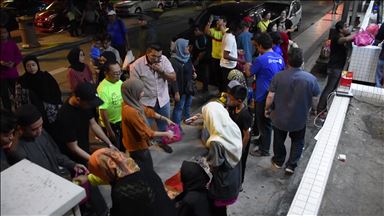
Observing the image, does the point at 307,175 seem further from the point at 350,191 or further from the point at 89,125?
the point at 89,125

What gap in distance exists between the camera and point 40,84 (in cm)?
447

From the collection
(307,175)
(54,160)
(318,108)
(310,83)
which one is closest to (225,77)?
(318,108)

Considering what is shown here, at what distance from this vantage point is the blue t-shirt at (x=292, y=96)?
14.6 feet

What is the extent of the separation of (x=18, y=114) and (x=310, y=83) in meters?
3.46

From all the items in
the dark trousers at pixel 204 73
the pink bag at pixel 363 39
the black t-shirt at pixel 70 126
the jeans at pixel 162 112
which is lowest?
the dark trousers at pixel 204 73

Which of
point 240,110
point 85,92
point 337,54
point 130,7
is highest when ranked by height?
point 85,92

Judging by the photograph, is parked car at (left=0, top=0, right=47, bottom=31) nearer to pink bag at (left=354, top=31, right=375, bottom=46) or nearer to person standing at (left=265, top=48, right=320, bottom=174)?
person standing at (left=265, top=48, right=320, bottom=174)

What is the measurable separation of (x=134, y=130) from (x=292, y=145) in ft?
8.24

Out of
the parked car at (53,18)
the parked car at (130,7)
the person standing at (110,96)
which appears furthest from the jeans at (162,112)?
the parked car at (130,7)

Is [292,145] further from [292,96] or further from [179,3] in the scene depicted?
[179,3]

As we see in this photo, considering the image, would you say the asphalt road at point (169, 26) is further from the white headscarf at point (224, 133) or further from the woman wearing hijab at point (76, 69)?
the white headscarf at point (224, 133)

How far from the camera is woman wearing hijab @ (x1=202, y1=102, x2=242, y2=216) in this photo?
3002 millimetres

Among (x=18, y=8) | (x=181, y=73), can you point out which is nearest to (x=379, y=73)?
(x=181, y=73)

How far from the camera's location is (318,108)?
7078mm
